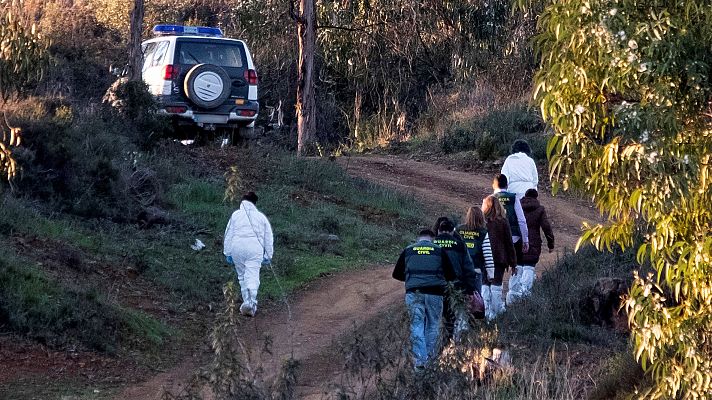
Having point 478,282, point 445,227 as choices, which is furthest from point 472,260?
point 445,227

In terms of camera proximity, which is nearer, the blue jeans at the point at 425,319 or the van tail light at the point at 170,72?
the blue jeans at the point at 425,319

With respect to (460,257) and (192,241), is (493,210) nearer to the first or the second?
(460,257)

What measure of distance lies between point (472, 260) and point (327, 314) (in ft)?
9.02

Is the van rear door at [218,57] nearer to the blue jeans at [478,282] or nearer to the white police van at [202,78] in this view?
the white police van at [202,78]

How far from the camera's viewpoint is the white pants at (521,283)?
1243cm

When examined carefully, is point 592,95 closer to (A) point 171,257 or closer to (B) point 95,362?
(B) point 95,362

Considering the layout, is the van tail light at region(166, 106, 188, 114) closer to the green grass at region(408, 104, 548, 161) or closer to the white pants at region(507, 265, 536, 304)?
the green grass at region(408, 104, 548, 161)

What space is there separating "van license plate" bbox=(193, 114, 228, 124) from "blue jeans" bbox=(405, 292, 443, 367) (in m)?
11.4

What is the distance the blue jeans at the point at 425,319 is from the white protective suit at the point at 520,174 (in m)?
3.88

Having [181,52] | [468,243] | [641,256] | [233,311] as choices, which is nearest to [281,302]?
[468,243]

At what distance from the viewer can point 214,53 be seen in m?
21.3

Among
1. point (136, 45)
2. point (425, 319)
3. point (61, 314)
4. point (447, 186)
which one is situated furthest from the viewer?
point (447, 186)

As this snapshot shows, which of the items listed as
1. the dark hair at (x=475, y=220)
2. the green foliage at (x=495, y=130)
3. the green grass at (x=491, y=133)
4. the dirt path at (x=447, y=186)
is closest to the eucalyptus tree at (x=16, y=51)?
the dark hair at (x=475, y=220)

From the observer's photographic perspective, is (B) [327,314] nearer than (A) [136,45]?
Yes
